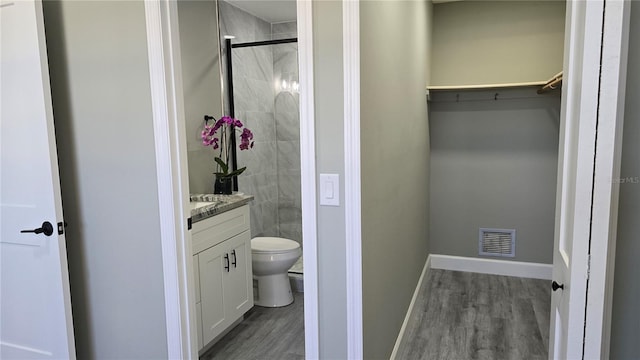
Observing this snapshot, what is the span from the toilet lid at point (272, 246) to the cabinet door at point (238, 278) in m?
0.20

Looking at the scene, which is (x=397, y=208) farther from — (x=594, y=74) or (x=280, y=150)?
(x=280, y=150)

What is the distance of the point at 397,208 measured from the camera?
2584mm

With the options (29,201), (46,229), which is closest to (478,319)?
(46,229)

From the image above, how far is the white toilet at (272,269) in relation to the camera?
10.6 ft

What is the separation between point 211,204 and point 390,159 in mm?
1135

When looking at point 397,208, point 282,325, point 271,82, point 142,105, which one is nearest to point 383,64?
point 397,208

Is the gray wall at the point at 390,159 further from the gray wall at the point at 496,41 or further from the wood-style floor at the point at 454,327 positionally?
the gray wall at the point at 496,41

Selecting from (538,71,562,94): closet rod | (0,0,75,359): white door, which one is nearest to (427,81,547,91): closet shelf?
(538,71,562,94): closet rod

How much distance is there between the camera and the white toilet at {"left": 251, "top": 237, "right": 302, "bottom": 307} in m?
3.22

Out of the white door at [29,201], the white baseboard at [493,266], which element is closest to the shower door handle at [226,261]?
the white door at [29,201]

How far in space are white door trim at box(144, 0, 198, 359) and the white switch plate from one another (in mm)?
672

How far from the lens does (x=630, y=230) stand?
1.08m

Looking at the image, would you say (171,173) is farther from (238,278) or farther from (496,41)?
(496,41)

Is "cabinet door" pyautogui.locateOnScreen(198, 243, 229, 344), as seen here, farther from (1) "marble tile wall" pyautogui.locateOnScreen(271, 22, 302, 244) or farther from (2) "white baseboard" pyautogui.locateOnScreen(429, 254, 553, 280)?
(2) "white baseboard" pyautogui.locateOnScreen(429, 254, 553, 280)
